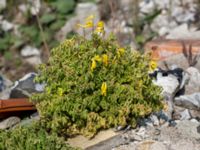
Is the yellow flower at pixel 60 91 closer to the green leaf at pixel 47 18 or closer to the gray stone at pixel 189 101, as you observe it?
the gray stone at pixel 189 101

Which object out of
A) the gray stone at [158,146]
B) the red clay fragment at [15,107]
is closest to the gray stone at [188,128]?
the gray stone at [158,146]

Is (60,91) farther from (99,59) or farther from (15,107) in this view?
(15,107)

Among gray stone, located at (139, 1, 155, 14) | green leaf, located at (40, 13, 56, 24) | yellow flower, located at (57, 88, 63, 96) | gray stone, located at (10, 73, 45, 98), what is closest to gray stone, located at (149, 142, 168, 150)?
yellow flower, located at (57, 88, 63, 96)

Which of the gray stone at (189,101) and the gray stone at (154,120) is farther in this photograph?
the gray stone at (189,101)

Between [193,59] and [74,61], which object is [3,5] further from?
[74,61]

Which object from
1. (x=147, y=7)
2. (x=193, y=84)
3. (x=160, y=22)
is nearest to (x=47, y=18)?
(x=147, y=7)

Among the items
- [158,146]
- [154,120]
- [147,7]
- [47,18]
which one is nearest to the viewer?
[158,146]

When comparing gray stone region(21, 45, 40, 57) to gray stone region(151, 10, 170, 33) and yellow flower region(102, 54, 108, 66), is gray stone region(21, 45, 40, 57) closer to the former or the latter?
gray stone region(151, 10, 170, 33)

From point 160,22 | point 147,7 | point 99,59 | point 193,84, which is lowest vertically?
point 193,84
